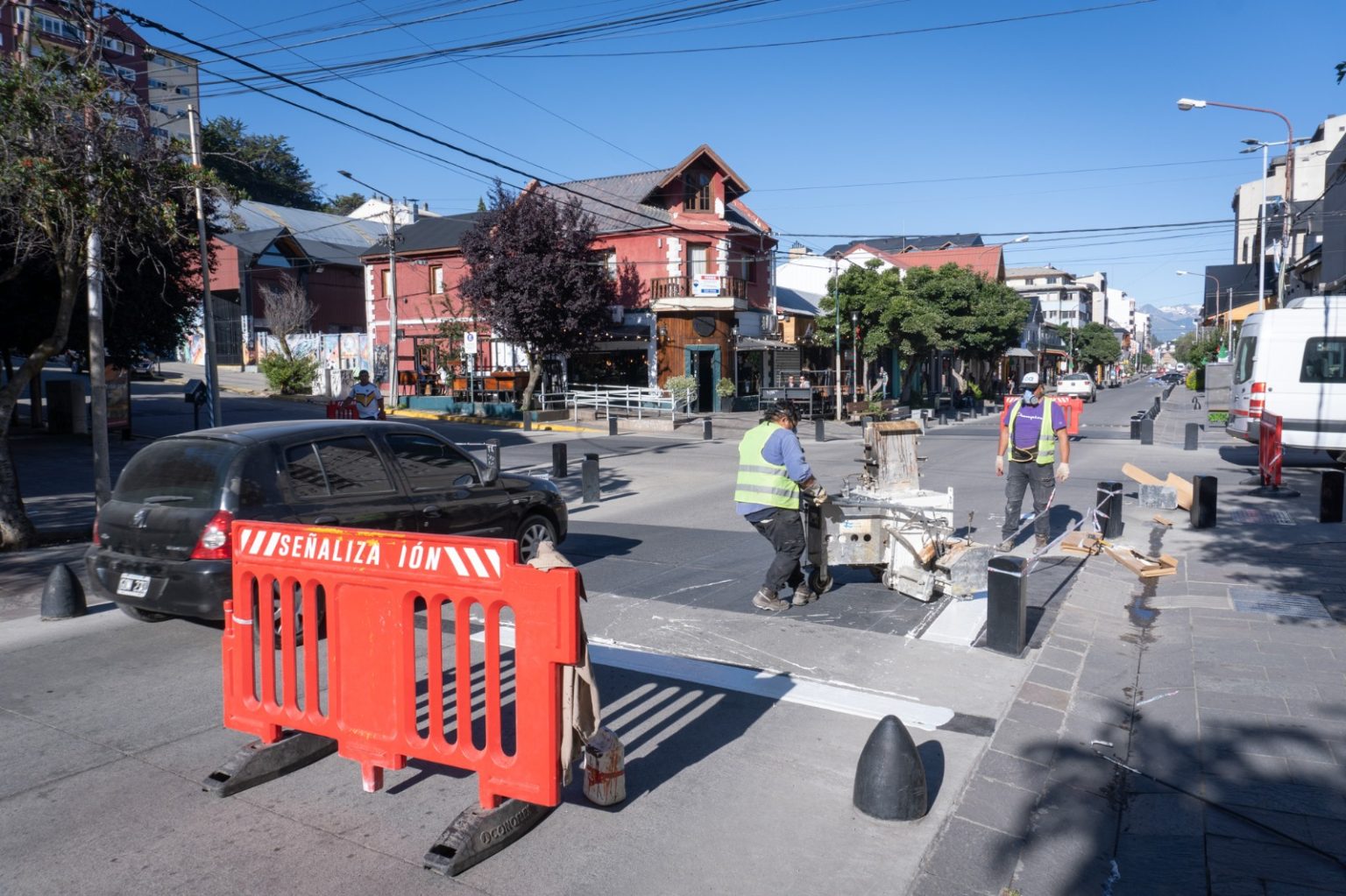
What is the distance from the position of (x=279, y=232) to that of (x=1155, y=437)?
39.6 m

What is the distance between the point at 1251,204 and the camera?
9419 cm

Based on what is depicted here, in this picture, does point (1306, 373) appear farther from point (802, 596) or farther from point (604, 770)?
point (604, 770)

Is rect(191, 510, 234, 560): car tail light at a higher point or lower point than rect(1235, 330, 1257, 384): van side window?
lower

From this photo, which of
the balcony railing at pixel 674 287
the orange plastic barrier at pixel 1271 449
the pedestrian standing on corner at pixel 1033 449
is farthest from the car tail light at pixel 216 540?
the balcony railing at pixel 674 287

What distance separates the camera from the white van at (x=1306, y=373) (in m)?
16.9

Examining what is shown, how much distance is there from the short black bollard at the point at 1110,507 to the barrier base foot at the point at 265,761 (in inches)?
336

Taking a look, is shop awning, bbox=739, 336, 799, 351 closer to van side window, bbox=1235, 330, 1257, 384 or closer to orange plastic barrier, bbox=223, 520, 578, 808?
van side window, bbox=1235, 330, 1257, 384

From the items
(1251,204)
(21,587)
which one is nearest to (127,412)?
(21,587)

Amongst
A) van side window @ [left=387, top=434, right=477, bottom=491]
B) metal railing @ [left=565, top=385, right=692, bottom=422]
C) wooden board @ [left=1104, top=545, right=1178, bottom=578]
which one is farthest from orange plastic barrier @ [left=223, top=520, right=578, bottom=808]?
metal railing @ [left=565, top=385, right=692, bottom=422]

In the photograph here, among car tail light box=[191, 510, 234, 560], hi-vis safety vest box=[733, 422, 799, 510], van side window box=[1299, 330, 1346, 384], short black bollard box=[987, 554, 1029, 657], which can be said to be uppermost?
van side window box=[1299, 330, 1346, 384]

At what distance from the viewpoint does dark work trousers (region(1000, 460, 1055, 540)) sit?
9.86 meters

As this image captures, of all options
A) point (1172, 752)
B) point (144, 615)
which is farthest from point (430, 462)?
point (1172, 752)

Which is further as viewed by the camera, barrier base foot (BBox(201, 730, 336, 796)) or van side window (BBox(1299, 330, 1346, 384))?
van side window (BBox(1299, 330, 1346, 384))

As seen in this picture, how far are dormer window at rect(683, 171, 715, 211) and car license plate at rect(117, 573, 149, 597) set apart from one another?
3006cm
